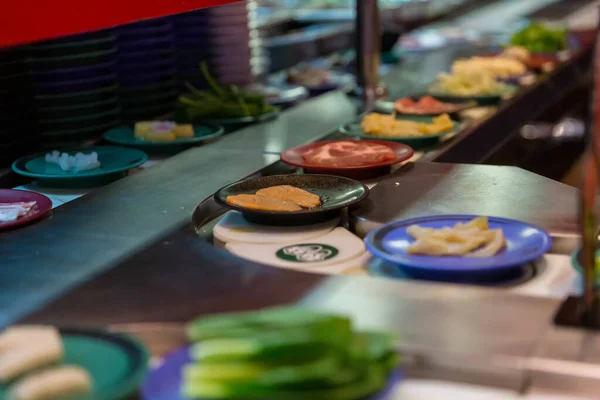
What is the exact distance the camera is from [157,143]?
101 inches

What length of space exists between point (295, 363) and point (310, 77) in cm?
272

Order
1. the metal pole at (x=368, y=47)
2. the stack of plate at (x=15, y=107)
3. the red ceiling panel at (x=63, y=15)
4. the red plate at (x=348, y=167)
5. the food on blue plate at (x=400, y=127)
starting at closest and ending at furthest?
the red ceiling panel at (x=63, y=15) → the red plate at (x=348, y=167) → the stack of plate at (x=15, y=107) → the food on blue plate at (x=400, y=127) → the metal pole at (x=368, y=47)

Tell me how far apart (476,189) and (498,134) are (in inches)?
42.2

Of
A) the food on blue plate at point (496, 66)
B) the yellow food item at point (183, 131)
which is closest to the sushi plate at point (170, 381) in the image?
the yellow food item at point (183, 131)

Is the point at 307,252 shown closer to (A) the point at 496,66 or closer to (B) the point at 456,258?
(B) the point at 456,258

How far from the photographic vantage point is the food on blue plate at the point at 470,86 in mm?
3158

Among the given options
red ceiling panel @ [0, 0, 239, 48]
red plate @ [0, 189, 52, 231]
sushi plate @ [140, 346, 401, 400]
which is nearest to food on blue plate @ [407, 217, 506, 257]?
sushi plate @ [140, 346, 401, 400]

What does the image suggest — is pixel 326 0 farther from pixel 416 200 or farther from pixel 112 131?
pixel 416 200

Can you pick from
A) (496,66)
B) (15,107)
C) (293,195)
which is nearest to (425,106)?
(496,66)

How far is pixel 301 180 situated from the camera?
205 centimetres

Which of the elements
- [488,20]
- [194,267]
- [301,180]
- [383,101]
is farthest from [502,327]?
[488,20]

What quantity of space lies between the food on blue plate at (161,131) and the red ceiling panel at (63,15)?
92 centimetres

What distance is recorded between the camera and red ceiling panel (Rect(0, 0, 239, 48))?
1276 mm

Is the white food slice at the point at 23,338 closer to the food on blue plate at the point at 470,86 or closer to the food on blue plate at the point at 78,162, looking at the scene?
the food on blue plate at the point at 78,162
